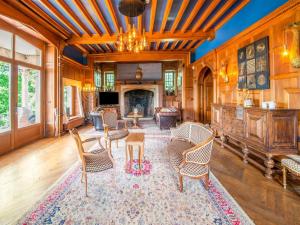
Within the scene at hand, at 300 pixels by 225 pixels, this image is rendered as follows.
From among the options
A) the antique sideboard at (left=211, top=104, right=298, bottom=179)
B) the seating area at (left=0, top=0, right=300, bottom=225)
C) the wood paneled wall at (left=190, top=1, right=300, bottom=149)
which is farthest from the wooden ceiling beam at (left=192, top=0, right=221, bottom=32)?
the antique sideboard at (left=211, top=104, right=298, bottom=179)

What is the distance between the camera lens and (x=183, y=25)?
6.00 meters

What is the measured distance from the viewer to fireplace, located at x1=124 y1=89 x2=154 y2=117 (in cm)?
1197

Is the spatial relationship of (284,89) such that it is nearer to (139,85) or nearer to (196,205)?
(196,205)

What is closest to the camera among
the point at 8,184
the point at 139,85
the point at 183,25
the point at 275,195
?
the point at 275,195

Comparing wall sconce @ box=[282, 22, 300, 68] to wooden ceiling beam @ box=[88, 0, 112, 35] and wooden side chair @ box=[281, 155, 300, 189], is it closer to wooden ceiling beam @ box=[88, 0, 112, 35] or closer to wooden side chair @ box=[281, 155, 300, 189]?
wooden side chair @ box=[281, 155, 300, 189]

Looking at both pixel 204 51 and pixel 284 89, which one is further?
pixel 204 51

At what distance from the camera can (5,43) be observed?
4516mm

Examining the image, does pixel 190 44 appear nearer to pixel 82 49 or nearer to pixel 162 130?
pixel 162 130

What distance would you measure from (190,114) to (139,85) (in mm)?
3981

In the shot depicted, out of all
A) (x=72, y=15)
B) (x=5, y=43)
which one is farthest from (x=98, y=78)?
(x=5, y=43)

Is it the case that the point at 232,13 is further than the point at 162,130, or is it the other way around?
the point at 162,130

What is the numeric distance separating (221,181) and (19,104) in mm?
5744

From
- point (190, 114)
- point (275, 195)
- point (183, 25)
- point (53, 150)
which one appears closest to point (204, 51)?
point (183, 25)

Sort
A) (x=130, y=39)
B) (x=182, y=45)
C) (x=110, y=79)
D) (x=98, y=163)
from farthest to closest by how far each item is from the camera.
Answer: (x=110, y=79) < (x=182, y=45) < (x=130, y=39) < (x=98, y=163)
